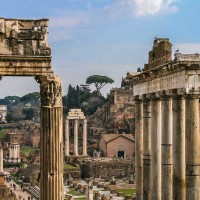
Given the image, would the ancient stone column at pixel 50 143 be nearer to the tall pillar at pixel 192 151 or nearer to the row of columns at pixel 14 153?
the tall pillar at pixel 192 151

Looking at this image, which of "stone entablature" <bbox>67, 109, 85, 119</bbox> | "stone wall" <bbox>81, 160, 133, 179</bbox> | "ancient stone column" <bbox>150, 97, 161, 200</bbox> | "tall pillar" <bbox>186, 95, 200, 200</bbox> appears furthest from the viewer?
"stone entablature" <bbox>67, 109, 85, 119</bbox>

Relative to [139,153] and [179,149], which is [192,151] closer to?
[179,149]

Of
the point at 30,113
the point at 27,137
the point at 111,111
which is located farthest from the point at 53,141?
the point at 30,113

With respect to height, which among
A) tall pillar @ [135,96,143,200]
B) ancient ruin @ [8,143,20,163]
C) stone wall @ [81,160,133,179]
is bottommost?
stone wall @ [81,160,133,179]

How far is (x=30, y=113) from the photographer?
4628 inches

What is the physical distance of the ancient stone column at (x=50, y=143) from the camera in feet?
33.6

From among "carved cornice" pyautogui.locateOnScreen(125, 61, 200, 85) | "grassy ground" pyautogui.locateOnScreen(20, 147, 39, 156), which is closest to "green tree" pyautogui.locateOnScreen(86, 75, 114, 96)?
"grassy ground" pyautogui.locateOnScreen(20, 147, 39, 156)

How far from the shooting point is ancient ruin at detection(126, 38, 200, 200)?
45.6 feet

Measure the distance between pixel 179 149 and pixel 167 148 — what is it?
1079 mm

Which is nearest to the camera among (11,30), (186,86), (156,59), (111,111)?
(11,30)

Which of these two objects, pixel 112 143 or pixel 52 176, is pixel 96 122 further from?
pixel 52 176

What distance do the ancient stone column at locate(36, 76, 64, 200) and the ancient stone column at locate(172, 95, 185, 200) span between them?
4.86m

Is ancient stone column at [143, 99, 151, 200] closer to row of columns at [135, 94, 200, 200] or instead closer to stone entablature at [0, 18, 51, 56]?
row of columns at [135, 94, 200, 200]

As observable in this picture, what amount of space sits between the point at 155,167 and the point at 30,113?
10226cm
